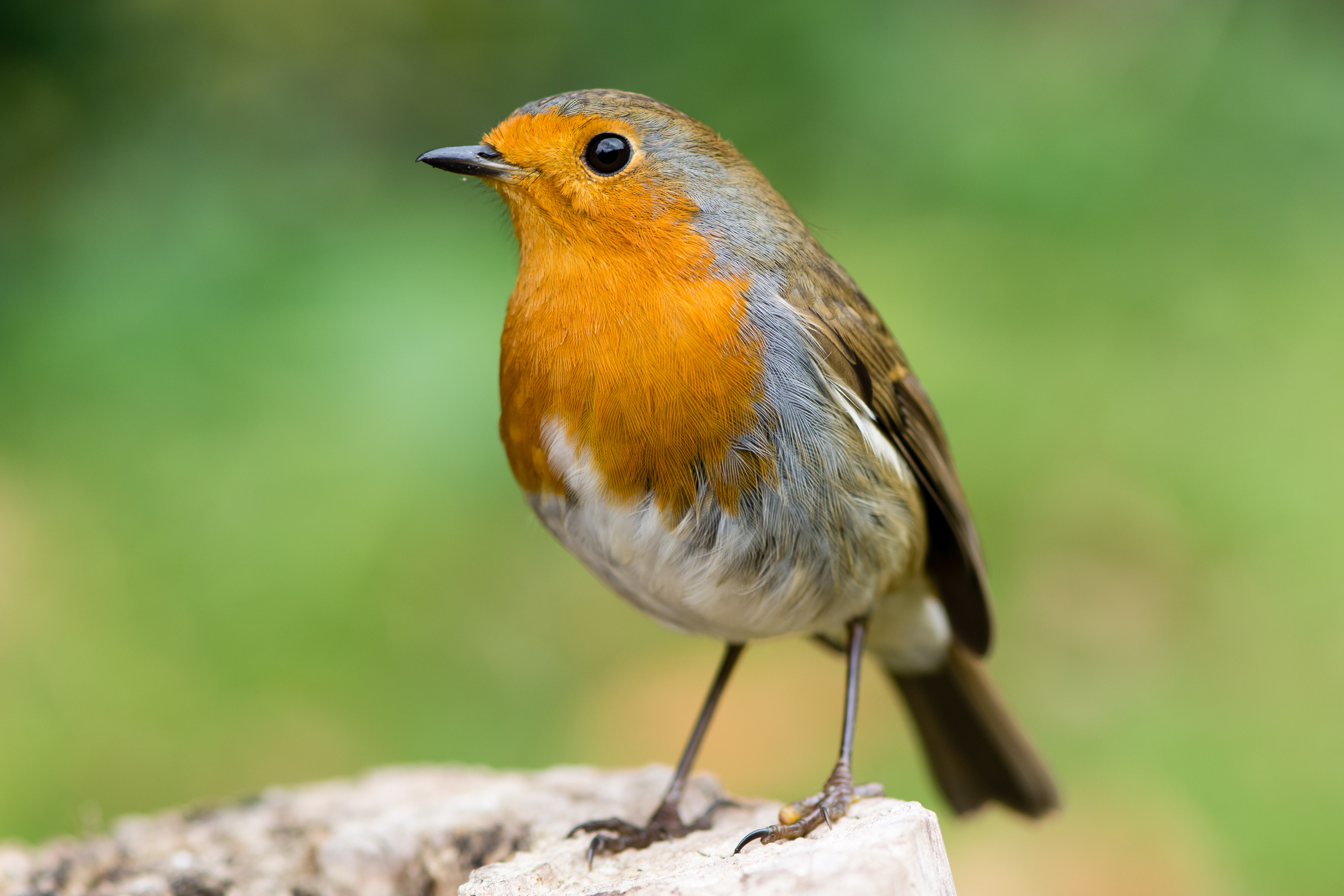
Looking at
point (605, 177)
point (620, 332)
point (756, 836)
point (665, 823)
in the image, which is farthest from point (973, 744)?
point (605, 177)

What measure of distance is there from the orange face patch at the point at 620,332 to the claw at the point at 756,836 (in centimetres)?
58

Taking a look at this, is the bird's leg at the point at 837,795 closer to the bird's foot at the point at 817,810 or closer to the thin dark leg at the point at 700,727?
the bird's foot at the point at 817,810

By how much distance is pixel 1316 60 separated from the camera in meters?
5.46

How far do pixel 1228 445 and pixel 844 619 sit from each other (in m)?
2.81

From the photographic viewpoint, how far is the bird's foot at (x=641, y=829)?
2.56 metres

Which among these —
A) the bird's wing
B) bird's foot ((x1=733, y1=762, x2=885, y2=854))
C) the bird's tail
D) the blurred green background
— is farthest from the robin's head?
the bird's tail

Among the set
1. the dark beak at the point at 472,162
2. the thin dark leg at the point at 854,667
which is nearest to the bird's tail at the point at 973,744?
the thin dark leg at the point at 854,667

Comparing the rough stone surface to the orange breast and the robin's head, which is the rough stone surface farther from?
the robin's head

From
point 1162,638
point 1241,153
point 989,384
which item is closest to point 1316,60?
point 1241,153

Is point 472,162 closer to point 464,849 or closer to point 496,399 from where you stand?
point 464,849

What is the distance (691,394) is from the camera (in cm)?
229

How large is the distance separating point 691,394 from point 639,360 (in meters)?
0.11

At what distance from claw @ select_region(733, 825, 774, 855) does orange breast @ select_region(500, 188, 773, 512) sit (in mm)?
581

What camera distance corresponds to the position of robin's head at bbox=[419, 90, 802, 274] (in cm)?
244
